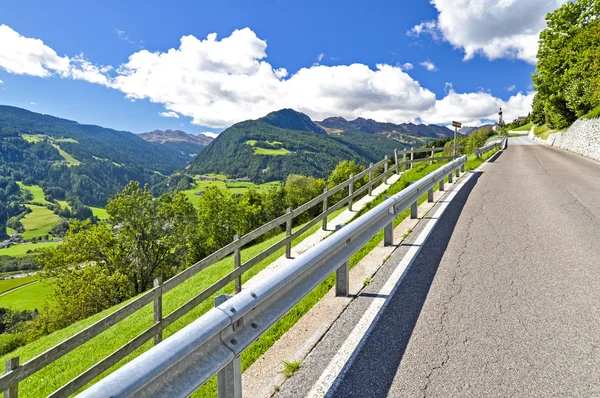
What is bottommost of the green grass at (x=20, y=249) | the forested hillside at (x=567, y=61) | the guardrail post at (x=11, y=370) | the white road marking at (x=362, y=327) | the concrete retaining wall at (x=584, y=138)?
the green grass at (x=20, y=249)

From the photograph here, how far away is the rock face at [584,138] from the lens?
2214 cm

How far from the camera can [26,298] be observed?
7081 cm

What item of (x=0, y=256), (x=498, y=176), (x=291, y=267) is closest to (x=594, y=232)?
(x=291, y=267)

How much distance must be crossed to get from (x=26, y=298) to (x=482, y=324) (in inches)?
3536

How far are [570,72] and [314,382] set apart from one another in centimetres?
4266

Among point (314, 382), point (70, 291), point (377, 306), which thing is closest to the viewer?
point (314, 382)

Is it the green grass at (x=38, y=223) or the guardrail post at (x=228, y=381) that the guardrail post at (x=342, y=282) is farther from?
the green grass at (x=38, y=223)

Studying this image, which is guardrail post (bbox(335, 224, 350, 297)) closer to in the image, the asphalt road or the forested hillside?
the asphalt road

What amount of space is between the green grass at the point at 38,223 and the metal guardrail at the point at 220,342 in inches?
7420

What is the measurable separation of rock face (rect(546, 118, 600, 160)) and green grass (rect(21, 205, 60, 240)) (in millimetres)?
184237

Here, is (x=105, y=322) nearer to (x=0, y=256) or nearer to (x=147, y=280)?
(x=147, y=280)

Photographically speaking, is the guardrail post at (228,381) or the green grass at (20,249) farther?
the green grass at (20,249)

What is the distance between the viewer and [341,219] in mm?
12367

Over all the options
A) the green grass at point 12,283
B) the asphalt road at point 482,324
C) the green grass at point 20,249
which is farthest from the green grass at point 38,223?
the asphalt road at point 482,324
